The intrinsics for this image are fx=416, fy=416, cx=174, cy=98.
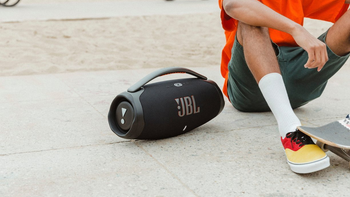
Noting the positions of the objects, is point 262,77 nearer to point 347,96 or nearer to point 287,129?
point 287,129

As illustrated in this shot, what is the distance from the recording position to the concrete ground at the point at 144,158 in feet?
5.38

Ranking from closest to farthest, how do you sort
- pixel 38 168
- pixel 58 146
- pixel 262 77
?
pixel 38 168
pixel 262 77
pixel 58 146

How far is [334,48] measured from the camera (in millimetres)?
2213

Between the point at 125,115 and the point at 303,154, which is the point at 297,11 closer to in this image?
the point at 303,154

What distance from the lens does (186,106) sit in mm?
2180

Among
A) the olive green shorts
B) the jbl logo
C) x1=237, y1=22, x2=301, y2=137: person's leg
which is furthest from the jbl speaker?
x1=237, y1=22, x2=301, y2=137: person's leg

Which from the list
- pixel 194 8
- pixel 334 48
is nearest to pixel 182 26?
pixel 194 8

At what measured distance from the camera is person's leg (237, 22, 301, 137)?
1889mm

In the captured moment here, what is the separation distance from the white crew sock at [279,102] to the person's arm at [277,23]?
0.17m

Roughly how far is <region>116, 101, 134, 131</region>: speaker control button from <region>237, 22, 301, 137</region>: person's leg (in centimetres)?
64

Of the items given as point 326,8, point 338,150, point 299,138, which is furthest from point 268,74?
point 326,8

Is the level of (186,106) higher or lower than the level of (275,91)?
lower

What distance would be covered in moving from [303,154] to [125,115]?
34.2 inches

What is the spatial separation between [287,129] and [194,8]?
320 inches
